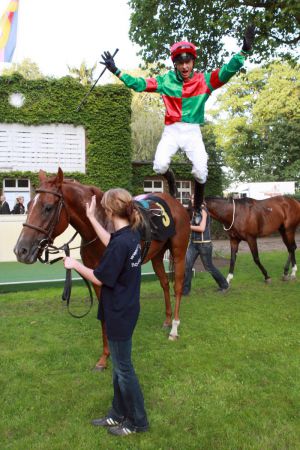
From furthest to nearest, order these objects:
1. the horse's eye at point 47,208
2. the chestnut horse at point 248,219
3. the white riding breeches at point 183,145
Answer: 1. the chestnut horse at point 248,219
2. the white riding breeches at point 183,145
3. the horse's eye at point 47,208

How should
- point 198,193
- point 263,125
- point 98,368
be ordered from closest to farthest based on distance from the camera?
point 98,368 → point 198,193 → point 263,125

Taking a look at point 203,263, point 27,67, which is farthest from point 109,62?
point 27,67

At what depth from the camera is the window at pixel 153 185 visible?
22.8 metres

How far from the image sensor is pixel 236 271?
36.9ft

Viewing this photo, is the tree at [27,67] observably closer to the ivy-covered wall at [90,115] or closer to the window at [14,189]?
the ivy-covered wall at [90,115]

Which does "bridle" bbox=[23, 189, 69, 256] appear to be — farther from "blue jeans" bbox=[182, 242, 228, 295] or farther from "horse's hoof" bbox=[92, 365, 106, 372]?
"blue jeans" bbox=[182, 242, 228, 295]

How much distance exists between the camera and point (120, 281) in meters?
2.90

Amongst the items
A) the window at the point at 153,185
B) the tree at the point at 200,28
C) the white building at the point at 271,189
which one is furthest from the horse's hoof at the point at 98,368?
the white building at the point at 271,189

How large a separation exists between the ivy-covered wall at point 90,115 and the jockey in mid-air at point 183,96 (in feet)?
50.0

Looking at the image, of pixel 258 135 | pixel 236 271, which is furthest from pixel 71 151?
pixel 258 135

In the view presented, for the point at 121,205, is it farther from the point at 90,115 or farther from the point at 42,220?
the point at 90,115

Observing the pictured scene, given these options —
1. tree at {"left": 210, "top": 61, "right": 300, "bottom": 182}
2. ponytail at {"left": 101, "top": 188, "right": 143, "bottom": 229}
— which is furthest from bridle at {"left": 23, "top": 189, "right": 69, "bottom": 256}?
tree at {"left": 210, "top": 61, "right": 300, "bottom": 182}

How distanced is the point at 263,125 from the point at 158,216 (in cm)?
3066

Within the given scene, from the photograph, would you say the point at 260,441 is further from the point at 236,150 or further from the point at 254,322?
the point at 236,150
